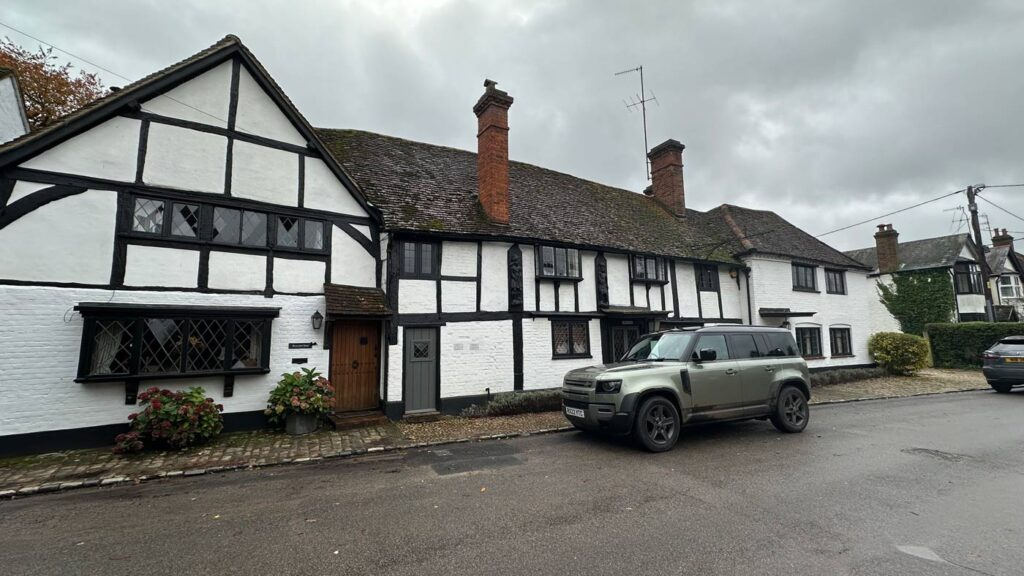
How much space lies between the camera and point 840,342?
61.3 ft

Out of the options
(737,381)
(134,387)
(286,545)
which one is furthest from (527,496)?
(134,387)

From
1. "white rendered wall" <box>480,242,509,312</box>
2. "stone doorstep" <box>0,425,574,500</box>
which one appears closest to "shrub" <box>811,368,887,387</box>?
"white rendered wall" <box>480,242,509,312</box>

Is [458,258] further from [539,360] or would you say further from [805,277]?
[805,277]

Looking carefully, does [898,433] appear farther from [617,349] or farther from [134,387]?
[134,387]

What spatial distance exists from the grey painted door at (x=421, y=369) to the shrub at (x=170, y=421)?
156 inches

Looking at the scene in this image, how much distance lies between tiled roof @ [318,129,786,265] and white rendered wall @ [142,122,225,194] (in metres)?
3.43

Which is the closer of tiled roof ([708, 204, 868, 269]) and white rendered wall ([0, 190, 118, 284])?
white rendered wall ([0, 190, 118, 284])

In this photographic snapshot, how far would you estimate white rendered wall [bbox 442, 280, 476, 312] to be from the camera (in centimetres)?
1108

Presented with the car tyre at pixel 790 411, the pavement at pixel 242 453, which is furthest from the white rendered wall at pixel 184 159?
the car tyre at pixel 790 411

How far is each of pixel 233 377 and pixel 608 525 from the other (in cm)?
838

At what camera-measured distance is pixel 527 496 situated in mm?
5254

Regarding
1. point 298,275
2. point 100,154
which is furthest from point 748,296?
point 100,154

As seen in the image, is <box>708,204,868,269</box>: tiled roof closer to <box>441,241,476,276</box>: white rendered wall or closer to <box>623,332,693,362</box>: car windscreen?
<box>623,332,693,362</box>: car windscreen

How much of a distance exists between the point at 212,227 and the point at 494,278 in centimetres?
670
